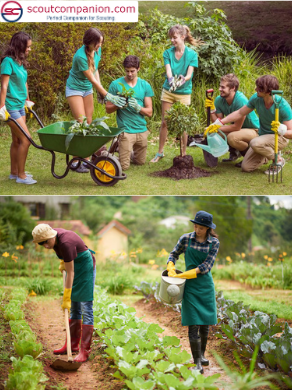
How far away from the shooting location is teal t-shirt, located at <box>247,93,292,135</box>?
14.6 feet

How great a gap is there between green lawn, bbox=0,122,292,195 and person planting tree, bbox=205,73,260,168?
270mm

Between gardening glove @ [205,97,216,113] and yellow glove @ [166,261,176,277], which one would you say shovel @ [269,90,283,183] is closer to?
gardening glove @ [205,97,216,113]

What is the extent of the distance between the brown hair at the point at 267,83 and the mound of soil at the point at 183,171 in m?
0.93

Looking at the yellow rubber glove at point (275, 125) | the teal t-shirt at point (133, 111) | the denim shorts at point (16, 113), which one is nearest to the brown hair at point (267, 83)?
the yellow rubber glove at point (275, 125)

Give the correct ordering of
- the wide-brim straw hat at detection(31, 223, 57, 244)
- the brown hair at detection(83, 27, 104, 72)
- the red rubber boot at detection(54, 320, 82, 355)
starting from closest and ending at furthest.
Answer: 1. the wide-brim straw hat at detection(31, 223, 57, 244)
2. the red rubber boot at detection(54, 320, 82, 355)
3. the brown hair at detection(83, 27, 104, 72)

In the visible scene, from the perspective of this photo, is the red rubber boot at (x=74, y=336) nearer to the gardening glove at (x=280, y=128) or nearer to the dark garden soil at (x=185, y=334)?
the dark garden soil at (x=185, y=334)

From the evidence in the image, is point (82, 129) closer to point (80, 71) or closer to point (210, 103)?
point (80, 71)

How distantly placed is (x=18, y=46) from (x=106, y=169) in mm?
1301

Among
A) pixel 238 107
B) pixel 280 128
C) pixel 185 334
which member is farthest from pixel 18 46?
pixel 185 334

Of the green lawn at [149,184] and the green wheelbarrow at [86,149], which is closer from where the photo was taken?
the green wheelbarrow at [86,149]

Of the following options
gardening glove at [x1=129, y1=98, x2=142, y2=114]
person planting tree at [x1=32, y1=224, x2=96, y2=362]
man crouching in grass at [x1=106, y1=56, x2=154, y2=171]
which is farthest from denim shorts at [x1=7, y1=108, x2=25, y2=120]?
person planting tree at [x1=32, y1=224, x2=96, y2=362]

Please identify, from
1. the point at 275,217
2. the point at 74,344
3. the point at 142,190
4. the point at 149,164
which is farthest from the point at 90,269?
the point at 275,217

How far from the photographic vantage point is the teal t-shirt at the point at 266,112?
4.46 meters

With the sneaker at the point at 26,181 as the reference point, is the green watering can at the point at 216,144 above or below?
above
